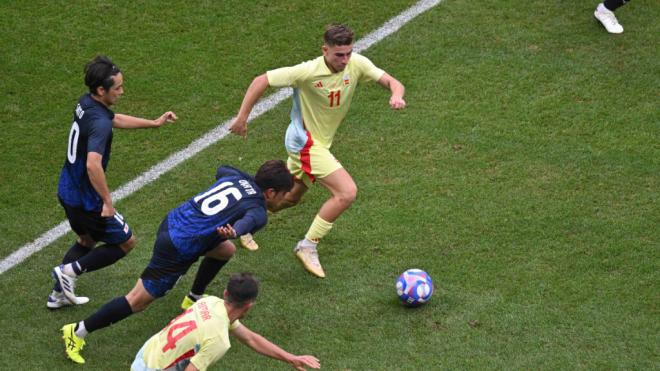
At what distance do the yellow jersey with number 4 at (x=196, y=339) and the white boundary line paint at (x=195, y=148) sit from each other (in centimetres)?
324

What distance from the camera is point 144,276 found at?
7855 millimetres

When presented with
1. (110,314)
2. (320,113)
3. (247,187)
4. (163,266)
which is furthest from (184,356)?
(320,113)

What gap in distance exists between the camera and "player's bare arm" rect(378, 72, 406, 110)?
868 cm

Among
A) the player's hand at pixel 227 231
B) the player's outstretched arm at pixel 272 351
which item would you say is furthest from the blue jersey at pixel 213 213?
the player's outstretched arm at pixel 272 351

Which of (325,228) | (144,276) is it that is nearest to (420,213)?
(325,228)

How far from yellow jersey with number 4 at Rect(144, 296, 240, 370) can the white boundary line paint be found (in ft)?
10.6

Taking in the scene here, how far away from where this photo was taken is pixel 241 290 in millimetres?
6480

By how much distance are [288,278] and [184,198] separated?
1741mm

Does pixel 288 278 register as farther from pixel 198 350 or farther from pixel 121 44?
pixel 121 44

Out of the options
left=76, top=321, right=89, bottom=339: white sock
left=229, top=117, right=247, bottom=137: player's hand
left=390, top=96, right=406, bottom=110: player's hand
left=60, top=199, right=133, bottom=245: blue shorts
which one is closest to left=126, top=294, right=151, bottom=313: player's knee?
left=76, top=321, right=89, bottom=339: white sock

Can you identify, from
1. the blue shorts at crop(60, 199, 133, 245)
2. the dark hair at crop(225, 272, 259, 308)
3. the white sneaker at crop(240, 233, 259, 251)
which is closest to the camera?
the dark hair at crop(225, 272, 259, 308)

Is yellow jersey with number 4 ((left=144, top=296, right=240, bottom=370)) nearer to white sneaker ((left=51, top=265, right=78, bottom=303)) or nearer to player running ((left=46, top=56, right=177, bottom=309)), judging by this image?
player running ((left=46, top=56, right=177, bottom=309))

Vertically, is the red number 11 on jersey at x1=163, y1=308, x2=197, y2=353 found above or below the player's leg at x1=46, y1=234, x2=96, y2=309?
above

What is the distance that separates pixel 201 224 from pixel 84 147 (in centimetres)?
125
